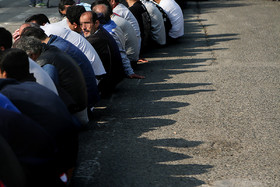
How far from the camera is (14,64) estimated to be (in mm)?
4422

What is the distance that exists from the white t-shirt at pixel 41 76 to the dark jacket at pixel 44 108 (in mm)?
909

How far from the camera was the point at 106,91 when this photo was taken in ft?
26.9

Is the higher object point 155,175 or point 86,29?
point 86,29

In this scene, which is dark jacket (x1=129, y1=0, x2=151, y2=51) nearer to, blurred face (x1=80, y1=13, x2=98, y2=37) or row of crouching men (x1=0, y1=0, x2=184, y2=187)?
row of crouching men (x1=0, y1=0, x2=184, y2=187)

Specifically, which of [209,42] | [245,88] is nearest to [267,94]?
[245,88]

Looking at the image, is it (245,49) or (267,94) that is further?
(245,49)

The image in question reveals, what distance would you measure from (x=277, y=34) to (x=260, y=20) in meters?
3.06

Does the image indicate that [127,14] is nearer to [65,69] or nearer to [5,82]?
[65,69]

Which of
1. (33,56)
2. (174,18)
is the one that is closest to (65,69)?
(33,56)

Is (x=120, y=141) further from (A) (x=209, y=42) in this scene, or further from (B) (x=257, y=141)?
(A) (x=209, y=42)

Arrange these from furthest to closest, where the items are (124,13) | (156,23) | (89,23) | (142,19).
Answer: (156,23) → (142,19) → (124,13) → (89,23)

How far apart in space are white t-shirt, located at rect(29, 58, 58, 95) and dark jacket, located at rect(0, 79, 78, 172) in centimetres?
91

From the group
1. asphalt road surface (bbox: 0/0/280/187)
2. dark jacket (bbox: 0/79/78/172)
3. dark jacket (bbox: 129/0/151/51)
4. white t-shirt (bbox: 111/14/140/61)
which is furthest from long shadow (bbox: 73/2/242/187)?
dark jacket (bbox: 129/0/151/51)

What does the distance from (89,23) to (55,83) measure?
8.22ft
